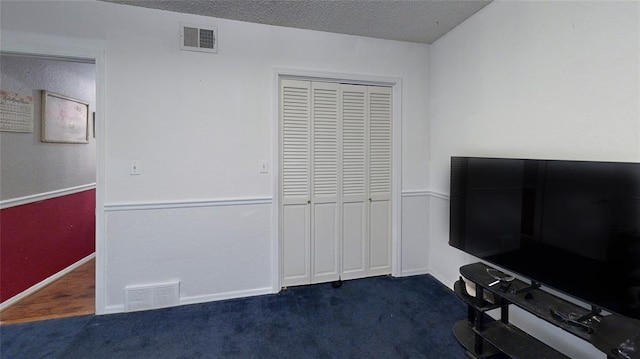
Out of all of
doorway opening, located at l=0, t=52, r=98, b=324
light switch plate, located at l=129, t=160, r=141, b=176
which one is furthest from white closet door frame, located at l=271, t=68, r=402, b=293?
doorway opening, located at l=0, t=52, r=98, b=324

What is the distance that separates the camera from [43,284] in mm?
2641

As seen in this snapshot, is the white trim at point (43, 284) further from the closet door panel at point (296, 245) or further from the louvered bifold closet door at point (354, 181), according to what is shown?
the louvered bifold closet door at point (354, 181)

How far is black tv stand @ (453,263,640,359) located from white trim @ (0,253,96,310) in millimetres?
3612

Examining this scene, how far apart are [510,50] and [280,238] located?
2389 millimetres

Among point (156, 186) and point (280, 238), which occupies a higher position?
point (156, 186)

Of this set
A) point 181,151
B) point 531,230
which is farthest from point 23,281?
point 531,230

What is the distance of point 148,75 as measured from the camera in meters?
2.24

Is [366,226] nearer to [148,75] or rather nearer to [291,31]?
[291,31]

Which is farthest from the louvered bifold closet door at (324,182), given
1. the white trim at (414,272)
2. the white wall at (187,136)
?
the white trim at (414,272)

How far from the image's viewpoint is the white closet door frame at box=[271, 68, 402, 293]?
2514 mm

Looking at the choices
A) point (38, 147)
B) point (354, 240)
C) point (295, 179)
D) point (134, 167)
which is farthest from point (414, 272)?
point (38, 147)

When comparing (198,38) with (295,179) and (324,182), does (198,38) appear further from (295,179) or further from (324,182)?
(324,182)

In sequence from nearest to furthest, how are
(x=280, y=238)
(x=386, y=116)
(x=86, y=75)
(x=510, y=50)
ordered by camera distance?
(x=510, y=50)
(x=280, y=238)
(x=386, y=116)
(x=86, y=75)

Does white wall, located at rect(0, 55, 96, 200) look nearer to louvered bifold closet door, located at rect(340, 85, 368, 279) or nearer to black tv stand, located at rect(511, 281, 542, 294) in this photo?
louvered bifold closet door, located at rect(340, 85, 368, 279)
